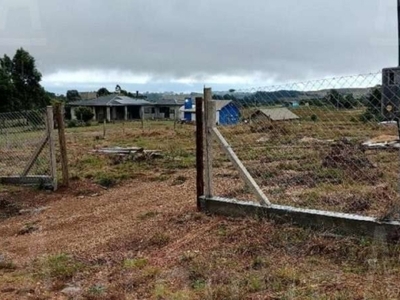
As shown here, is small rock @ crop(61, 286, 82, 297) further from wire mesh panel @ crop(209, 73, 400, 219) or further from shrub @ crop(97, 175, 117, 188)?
shrub @ crop(97, 175, 117, 188)

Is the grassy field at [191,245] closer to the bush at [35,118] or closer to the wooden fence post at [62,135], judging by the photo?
the wooden fence post at [62,135]

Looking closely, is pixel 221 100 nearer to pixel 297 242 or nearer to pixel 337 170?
pixel 297 242

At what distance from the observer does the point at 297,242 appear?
384cm

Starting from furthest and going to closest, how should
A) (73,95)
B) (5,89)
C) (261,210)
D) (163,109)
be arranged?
(73,95)
(163,109)
(5,89)
(261,210)

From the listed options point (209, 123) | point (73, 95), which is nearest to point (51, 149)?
point (209, 123)

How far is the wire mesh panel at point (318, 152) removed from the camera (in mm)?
3904

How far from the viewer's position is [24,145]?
369 inches

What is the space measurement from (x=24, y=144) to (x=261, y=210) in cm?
651

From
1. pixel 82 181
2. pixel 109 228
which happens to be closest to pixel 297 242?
pixel 109 228

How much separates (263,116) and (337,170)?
2594mm

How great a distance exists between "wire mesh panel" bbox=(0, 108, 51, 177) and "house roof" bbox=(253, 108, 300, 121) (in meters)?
3.99

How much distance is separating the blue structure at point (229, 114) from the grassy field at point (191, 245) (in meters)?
0.17

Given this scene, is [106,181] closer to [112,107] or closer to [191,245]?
[191,245]

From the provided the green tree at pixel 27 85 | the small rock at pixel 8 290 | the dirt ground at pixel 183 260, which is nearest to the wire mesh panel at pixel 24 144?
the dirt ground at pixel 183 260
